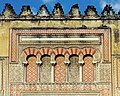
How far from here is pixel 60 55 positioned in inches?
690

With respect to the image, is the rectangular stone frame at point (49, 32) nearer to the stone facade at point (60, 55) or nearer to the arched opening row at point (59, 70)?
the stone facade at point (60, 55)

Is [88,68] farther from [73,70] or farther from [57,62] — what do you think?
[57,62]

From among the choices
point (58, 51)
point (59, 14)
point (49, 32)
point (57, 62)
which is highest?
point (59, 14)

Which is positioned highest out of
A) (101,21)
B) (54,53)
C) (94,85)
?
(101,21)

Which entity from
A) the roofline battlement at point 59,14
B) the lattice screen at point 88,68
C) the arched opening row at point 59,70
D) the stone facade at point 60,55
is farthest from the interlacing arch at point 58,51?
the roofline battlement at point 59,14

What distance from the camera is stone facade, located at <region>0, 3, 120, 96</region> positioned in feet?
56.9

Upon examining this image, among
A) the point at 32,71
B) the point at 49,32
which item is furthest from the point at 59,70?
the point at 49,32

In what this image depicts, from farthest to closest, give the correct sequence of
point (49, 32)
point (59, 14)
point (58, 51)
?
point (59, 14) < point (49, 32) < point (58, 51)

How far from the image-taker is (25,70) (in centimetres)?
1748

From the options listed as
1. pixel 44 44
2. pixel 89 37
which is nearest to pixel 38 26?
pixel 44 44

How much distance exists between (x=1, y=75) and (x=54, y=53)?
2.00m

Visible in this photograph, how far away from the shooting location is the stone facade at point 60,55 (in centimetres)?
1733

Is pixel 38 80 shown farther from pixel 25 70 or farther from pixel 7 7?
pixel 7 7

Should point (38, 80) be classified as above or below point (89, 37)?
below
